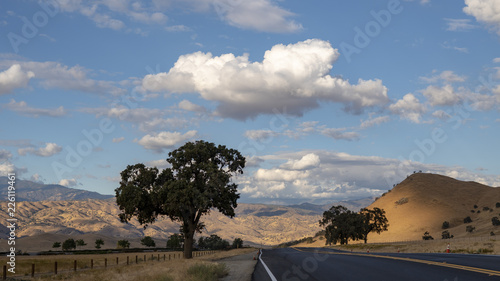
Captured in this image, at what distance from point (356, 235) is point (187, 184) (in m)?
80.1

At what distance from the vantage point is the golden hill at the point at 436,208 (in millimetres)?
147375

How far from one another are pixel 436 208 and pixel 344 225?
231 ft

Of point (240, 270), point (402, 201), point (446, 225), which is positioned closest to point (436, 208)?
point (402, 201)

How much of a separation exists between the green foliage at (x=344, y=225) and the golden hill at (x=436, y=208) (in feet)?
105

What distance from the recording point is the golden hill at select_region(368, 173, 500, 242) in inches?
5802

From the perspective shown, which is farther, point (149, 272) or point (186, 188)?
point (186, 188)

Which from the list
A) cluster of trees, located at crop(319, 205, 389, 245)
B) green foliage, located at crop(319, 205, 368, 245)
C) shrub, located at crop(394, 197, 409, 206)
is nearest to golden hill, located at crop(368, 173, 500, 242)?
shrub, located at crop(394, 197, 409, 206)

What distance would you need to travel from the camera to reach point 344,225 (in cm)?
11669

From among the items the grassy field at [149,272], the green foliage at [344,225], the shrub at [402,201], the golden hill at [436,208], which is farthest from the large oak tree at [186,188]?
the shrub at [402,201]

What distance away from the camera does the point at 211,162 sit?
48188 millimetres

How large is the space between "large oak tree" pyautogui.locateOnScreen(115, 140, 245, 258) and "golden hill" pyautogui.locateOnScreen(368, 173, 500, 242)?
10037 cm

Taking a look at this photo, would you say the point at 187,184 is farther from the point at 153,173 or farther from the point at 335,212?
the point at 335,212

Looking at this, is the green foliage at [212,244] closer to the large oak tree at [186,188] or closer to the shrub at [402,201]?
the shrub at [402,201]

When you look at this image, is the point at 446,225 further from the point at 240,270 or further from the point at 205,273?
the point at 205,273
